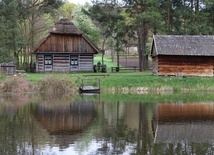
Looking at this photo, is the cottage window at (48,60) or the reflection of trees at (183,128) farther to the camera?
the cottage window at (48,60)

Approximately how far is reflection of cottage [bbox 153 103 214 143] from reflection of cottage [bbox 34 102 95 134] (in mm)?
4101

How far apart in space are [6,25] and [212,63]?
23.5 meters

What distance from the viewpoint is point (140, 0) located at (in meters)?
51.8

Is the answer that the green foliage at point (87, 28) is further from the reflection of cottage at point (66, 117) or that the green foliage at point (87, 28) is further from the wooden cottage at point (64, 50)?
the reflection of cottage at point (66, 117)

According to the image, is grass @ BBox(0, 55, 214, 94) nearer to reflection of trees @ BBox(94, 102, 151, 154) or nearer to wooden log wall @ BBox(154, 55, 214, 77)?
wooden log wall @ BBox(154, 55, 214, 77)

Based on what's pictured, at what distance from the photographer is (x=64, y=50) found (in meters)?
50.1

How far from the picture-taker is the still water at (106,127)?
16719mm

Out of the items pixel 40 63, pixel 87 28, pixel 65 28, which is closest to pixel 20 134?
pixel 40 63

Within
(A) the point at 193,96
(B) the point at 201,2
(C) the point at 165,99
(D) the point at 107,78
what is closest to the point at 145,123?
(C) the point at 165,99

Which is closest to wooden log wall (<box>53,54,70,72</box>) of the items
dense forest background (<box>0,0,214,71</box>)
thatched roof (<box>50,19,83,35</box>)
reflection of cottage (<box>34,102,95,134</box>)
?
thatched roof (<box>50,19,83,35</box>)

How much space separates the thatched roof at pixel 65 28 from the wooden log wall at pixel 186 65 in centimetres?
1169

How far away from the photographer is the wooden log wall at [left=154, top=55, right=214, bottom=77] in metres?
44.0

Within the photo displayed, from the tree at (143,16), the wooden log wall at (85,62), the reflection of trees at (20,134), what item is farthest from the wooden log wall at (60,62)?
the reflection of trees at (20,134)

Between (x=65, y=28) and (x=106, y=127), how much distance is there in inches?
1204
